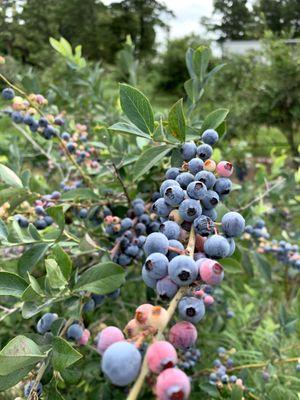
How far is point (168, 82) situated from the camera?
16859 mm

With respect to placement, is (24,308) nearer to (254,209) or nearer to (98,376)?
(98,376)

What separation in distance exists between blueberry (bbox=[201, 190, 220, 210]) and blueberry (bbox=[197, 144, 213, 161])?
4.4 inches

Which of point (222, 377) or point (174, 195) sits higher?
point (174, 195)

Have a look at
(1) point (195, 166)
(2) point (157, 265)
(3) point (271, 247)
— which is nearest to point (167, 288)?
(2) point (157, 265)

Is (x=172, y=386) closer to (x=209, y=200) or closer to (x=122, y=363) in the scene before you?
(x=122, y=363)

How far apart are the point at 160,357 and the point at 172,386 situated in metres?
0.03

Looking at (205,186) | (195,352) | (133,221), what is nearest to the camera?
(205,186)

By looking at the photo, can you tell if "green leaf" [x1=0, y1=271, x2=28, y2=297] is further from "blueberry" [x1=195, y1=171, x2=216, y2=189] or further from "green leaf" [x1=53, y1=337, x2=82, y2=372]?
"blueberry" [x1=195, y1=171, x2=216, y2=189]

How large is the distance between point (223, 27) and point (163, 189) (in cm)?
1284

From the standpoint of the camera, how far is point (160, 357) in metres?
0.38

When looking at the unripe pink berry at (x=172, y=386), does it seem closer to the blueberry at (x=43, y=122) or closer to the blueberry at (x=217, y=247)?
the blueberry at (x=217, y=247)

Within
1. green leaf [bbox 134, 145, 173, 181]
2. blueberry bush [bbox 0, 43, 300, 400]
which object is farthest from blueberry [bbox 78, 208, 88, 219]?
green leaf [bbox 134, 145, 173, 181]

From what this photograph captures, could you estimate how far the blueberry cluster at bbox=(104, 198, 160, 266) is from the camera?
1.01 m

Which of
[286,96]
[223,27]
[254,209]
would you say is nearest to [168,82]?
[223,27]
